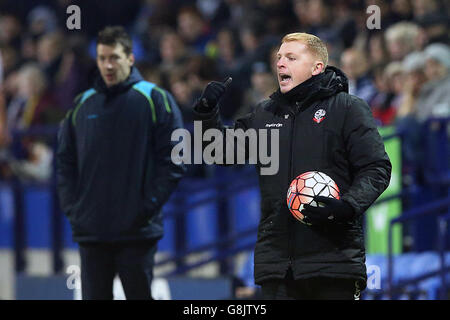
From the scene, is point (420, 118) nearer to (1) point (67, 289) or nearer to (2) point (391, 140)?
(2) point (391, 140)

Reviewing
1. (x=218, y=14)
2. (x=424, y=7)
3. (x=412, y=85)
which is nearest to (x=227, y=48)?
(x=218, y=14)

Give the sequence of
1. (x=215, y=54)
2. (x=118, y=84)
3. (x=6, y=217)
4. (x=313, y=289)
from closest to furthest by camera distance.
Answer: (x=313, y=289) < (x=118, y=84) < (x=6, y=217) < (x=215, y=54)

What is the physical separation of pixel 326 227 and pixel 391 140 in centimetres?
376

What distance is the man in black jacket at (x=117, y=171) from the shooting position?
6301 mm

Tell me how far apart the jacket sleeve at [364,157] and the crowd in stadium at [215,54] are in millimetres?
3042

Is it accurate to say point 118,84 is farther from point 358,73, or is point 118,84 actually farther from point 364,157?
point 358,73

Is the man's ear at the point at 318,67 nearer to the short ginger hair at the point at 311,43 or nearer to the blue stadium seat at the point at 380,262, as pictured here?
the short ginger hair at the point at 311,43

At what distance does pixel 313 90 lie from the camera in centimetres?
504

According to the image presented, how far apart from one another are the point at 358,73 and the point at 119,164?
164 inches

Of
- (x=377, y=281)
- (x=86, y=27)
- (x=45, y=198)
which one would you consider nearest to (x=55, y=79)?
(x=86, y=27)

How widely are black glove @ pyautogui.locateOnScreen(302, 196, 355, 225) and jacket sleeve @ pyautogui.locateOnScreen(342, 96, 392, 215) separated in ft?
0.18

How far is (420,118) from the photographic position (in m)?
8.62
